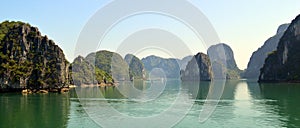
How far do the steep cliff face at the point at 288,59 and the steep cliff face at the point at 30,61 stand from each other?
268ft

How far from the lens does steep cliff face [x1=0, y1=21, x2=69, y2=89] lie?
8369 centimetres

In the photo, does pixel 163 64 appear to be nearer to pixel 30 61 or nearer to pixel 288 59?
pixel 288 59

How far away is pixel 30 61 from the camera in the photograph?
9188cm

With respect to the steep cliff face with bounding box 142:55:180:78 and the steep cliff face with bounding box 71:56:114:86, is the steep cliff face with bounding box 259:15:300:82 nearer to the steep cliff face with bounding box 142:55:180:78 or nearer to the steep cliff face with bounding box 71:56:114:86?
the steep cliff face with bounding box 142:55:180:78

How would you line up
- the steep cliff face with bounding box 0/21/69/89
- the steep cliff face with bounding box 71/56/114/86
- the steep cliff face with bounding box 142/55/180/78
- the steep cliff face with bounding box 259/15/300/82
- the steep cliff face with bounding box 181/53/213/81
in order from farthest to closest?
the steep cliff face with bounding box 181/53/213/81 → the steep cliff face with bounding box 71/56/114/86 → the steep cliff face with bounding box 259/15/300/82 → the steep cliff face with bounding box 142/55/180/78 → the steep cliff face with bounding box 0/21/69/89

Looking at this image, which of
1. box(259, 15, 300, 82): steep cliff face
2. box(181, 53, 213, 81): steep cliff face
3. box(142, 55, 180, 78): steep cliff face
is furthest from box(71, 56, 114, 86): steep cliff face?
box(259, 15, 300, 82): steep cliff face

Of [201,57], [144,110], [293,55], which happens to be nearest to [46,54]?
[144,110]

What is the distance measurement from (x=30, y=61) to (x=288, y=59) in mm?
95063

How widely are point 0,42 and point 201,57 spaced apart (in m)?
116

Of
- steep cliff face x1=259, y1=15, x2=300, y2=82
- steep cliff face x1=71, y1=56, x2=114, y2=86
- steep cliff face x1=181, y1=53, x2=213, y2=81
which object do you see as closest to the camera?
steep cliff face x1=259, y1=15, x2=300, y2=82

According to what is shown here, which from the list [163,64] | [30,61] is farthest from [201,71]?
[30,61]

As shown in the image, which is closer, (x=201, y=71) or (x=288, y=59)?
(x=288, y=59)

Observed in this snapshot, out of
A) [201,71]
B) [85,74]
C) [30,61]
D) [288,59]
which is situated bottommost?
[85,74]

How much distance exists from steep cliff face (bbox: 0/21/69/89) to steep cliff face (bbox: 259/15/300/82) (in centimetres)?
8178
